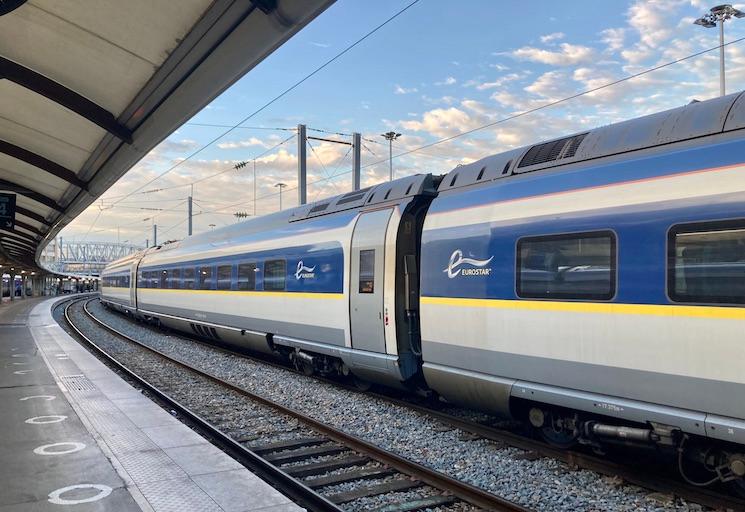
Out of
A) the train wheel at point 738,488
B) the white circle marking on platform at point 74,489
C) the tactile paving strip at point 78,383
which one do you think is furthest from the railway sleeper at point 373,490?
the tactile paving strip at point 78,383

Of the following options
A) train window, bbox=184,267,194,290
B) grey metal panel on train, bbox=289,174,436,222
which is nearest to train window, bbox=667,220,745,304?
grey metal panel on train, bbox=289,174,436,222

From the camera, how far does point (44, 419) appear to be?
753cm

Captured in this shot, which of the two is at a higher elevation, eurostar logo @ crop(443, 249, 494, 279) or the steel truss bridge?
the steel truss bridge

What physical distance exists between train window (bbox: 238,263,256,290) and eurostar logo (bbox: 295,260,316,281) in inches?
93.2

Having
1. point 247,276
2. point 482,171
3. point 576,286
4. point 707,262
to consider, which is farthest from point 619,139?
point 247,276

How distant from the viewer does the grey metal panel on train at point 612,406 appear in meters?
4.77

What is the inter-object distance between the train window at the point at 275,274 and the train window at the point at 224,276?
8.01 feet

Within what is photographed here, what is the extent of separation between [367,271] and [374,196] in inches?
49.7

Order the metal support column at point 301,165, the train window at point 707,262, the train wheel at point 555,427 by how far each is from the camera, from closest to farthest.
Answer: the train window at point 707,262, the train wheel at point 555,427, the metal support column at point 301,165

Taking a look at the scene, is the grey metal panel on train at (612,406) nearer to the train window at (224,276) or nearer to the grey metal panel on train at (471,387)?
the grey metal panel on train at (471,387)

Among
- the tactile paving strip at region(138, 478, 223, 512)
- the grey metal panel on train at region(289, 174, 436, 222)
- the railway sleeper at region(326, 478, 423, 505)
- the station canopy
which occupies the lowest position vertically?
the railway sleeper at region(326, 478, 423, 505)

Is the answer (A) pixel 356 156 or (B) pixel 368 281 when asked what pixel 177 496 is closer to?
(B) pixel 368 281

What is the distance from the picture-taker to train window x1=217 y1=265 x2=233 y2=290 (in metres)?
14.8

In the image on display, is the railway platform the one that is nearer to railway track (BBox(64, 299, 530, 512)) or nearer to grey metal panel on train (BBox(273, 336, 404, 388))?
railway track (BBox(64, 299, 530, 512))
